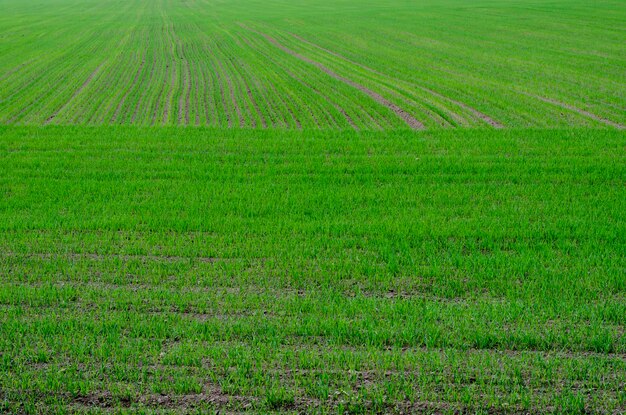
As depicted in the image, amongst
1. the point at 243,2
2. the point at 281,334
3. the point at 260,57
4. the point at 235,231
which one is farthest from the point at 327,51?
the point at 243,2

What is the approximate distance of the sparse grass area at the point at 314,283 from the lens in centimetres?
712

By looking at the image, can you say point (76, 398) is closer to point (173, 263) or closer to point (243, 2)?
point (173, 263)

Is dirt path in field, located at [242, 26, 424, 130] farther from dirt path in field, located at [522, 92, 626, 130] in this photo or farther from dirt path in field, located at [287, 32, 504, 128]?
dirt path in field, located at [522, 92, 626, 130]

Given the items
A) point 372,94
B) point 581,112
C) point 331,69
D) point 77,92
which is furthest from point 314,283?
point 331,69

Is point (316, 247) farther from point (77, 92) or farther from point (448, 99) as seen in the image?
point (77, 92)

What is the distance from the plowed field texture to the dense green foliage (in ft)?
0.72

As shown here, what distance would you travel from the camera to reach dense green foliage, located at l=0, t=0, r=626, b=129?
75.0 ft

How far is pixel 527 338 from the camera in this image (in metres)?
7.95

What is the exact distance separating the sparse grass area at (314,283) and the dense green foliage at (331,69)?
622 centimetres

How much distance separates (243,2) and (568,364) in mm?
81505

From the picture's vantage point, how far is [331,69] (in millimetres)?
32219

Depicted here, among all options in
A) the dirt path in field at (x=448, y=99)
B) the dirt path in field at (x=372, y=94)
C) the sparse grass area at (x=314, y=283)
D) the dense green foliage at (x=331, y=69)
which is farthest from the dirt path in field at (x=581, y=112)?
the dirt path in field at (x=372, y=94)

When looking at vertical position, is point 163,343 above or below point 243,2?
below

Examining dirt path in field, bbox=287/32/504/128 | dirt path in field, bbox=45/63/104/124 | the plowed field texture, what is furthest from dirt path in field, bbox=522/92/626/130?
dirt path in field, bbox=45/63/104/124
